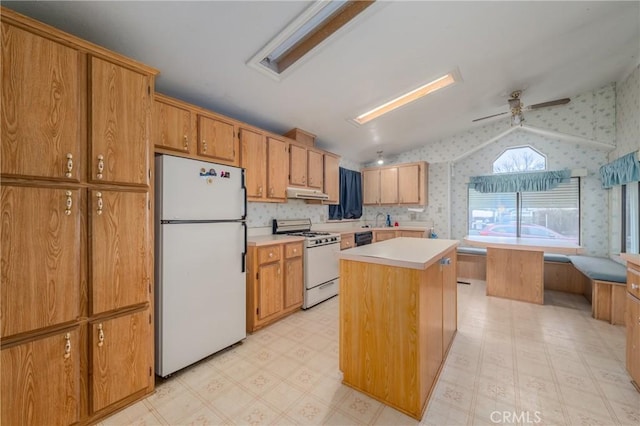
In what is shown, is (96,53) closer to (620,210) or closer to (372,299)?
(372,299)

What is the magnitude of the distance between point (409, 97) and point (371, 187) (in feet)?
8.27

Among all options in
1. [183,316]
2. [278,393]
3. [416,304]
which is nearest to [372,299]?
[416,304]

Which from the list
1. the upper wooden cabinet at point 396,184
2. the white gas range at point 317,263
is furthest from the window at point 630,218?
the white gas range at point 317,263

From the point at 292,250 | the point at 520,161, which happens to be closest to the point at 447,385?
the point at 292,250

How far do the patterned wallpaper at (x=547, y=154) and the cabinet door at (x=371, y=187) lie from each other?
0.65 m

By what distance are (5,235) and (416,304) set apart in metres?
2.18

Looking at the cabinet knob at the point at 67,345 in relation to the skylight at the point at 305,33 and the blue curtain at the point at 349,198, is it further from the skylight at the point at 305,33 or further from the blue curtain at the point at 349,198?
the blue curtain at the point at 349,198

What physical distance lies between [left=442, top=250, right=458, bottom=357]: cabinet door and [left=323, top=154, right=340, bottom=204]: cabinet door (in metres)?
2.37

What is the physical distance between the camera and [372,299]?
1.67 m

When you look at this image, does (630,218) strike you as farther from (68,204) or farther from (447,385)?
(68,204)

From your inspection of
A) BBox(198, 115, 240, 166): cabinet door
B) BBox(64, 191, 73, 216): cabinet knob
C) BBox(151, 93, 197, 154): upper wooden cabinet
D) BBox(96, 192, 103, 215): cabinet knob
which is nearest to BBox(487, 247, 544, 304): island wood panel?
BBox(198, 115, 240, 166): cabinet door

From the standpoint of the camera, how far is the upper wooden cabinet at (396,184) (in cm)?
521

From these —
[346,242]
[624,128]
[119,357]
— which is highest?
[624,128]

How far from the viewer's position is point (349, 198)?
5465 millimetres
